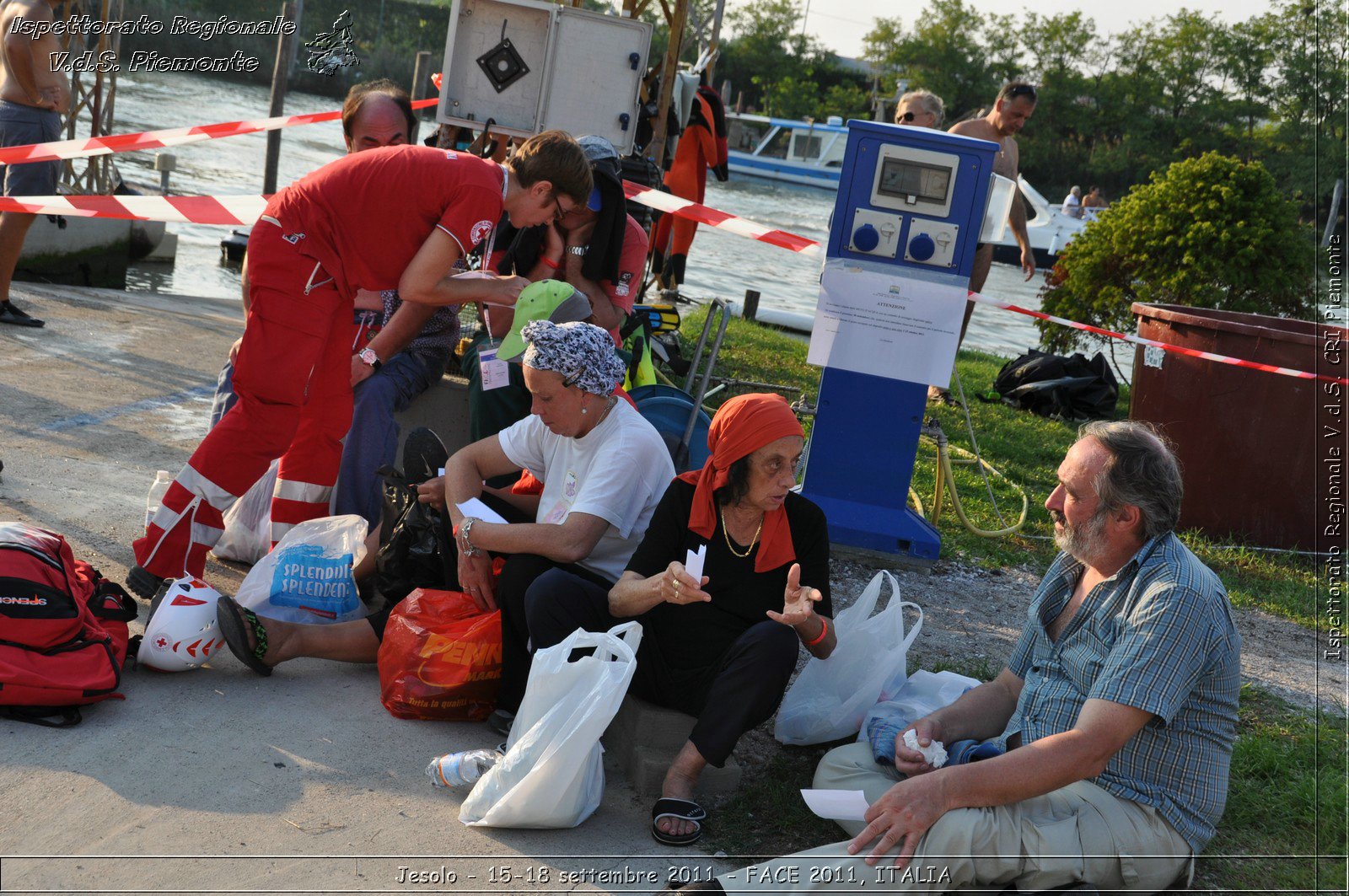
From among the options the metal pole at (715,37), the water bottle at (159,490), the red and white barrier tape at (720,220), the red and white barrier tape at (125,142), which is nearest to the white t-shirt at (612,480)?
the water bottle at (159,490)

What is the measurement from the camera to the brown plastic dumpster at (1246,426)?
18.4 feet

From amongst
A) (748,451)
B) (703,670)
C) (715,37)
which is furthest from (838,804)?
(715,37)

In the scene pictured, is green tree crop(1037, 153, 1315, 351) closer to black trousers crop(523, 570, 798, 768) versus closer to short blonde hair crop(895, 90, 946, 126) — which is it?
short blonde hair crop(895, 90, 946, 126)

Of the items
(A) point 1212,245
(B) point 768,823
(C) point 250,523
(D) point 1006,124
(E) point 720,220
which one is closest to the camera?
(B) point 768,823

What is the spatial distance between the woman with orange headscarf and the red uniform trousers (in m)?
1.21

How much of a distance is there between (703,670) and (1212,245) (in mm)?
6910

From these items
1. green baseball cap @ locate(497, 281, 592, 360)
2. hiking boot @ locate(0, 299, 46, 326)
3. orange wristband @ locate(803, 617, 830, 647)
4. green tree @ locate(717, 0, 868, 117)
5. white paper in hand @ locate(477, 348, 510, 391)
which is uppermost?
green tree @ locate(717, 0, 868, 117)

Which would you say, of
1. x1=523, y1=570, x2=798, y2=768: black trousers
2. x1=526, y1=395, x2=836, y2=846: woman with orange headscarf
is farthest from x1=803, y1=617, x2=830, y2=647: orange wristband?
x1=523, y1=570, x2=798, y2=768: black trousers

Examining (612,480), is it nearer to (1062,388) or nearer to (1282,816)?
(1282,816)

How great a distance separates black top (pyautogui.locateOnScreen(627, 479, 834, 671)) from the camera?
3.10 metres

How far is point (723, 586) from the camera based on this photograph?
10.2 feet

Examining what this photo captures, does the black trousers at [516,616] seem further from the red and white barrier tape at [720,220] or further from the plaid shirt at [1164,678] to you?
the red and white barrier tape at [720,220]

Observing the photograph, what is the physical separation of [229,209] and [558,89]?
3481 millimetres

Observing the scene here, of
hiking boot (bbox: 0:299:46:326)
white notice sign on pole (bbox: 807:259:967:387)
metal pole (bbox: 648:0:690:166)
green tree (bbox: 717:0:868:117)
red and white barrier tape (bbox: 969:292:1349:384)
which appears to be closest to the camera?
white notice sign on pole (bbox: 807:259:967:387)
